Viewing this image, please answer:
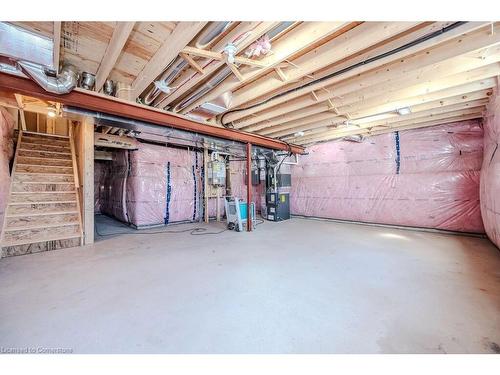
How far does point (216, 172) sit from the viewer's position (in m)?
5.20

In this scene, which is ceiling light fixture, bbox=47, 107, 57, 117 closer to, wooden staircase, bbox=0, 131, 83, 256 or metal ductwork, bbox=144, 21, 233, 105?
wooden staircase, bbox=0, 131, 83, 256

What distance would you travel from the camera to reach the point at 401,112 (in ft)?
10.9

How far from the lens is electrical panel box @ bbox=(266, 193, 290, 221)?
554 centimetres

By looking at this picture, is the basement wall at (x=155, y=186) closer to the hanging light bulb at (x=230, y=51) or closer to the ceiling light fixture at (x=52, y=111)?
the ceiling light fixture at (x=52, y=111)

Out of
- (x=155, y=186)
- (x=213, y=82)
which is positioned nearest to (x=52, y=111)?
(x=155, y=186)

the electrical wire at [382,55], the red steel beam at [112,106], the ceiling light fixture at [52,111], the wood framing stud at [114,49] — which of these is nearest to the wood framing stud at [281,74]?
the electrical wire at [382,55]

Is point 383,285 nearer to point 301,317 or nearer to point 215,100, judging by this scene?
point 301,317

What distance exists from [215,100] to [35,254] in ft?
10.7

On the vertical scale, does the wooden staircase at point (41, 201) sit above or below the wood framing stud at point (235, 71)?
below

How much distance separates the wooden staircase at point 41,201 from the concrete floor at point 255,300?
296 mm

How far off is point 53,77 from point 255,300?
297 centimetres

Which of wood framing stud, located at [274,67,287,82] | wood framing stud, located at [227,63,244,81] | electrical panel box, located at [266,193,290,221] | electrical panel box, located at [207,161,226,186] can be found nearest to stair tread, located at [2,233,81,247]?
electrical panel box, located at [207,161,226,186]

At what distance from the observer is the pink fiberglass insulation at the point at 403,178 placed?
147 inches
